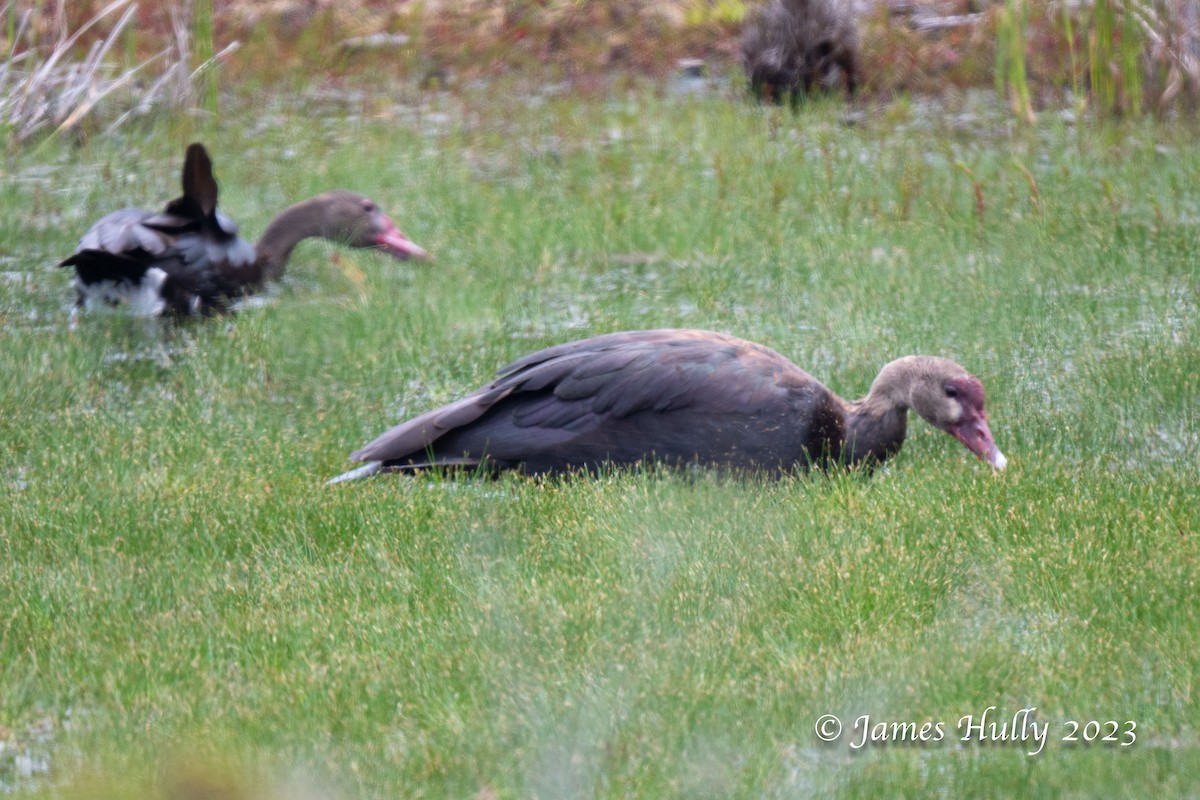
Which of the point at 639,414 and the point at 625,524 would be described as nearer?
the point at 625,524

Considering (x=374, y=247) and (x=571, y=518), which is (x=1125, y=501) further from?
(x=374, y=247)

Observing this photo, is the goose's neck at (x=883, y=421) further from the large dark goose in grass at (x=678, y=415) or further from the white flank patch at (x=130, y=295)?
the white flank patch at (x=130, y=295)

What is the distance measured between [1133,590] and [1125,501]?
775 millimetres

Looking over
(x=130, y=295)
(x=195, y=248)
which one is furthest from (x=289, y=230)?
(x=130, y=295)

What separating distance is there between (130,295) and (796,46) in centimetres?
599

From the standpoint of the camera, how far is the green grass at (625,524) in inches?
151

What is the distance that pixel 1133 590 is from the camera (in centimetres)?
449

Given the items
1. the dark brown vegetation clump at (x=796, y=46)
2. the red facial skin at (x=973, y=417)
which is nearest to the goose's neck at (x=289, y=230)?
the dark brown vegetation clump at (x=796, y=46)

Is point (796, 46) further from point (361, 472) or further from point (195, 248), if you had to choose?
point (361, 472)

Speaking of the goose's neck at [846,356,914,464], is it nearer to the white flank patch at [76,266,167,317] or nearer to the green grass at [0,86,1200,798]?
the green grass at [0,86,1200,798]

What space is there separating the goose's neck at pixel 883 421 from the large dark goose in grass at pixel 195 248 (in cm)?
394

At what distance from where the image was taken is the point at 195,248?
8594mm

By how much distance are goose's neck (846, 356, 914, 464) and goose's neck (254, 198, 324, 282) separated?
4384 millimetres

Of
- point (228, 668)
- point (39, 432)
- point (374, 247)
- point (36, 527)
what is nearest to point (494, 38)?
point (374, 247)
